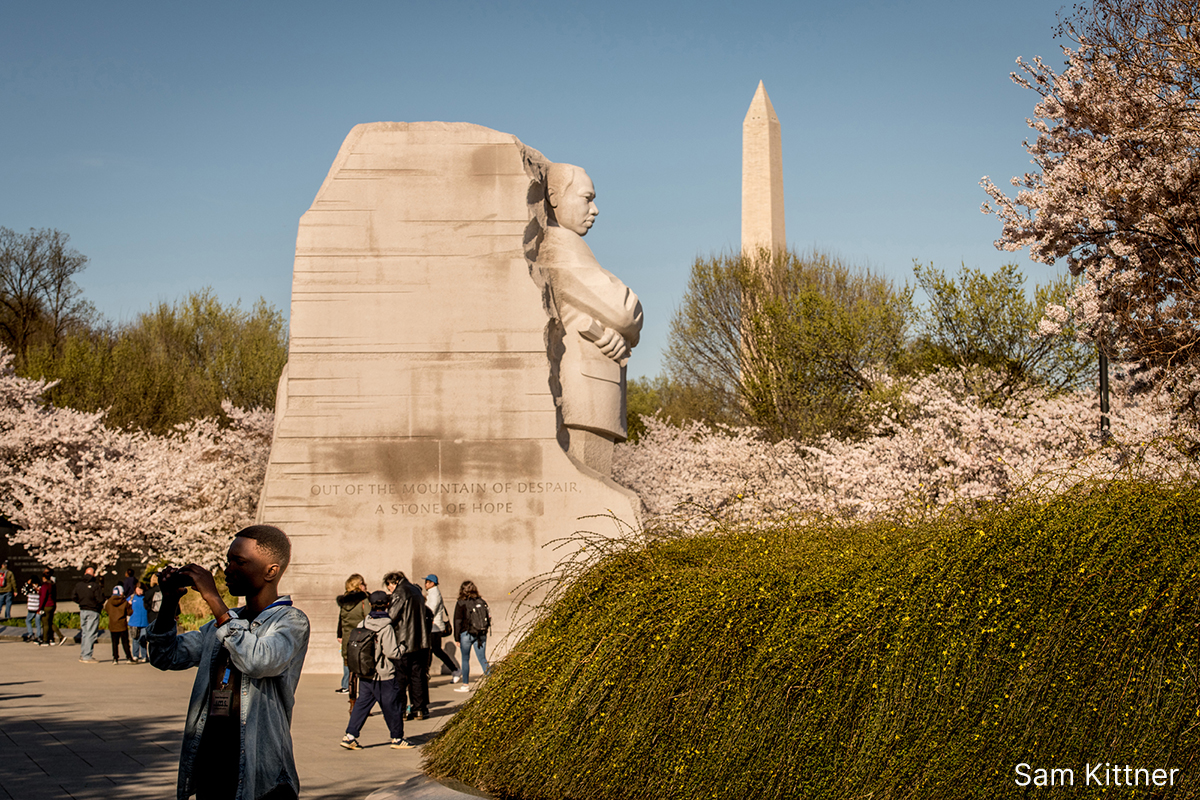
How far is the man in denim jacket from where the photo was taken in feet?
12.2

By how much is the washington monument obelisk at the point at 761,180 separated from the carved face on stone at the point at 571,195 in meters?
24.0

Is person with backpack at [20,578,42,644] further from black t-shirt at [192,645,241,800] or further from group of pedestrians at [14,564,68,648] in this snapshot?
black t-shirt at [192,645,241,800]

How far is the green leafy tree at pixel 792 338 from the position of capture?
1118 inches

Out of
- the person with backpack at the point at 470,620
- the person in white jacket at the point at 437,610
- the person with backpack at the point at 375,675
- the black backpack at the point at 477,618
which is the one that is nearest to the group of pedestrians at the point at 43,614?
the person in white jacket at the point at 437,610

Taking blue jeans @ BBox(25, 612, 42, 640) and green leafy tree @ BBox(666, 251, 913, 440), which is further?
green leafy tree @ BBox(666, 251, 913, 440)

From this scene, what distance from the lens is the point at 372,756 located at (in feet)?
28.1

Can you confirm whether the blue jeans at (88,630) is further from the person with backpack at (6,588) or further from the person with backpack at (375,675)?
the person with backpack at (375,675)

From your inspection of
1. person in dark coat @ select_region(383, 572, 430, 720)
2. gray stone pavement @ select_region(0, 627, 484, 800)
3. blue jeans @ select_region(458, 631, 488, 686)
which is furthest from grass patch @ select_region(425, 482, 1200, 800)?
blue jeans @ select_region(458, 631, 488, 686)

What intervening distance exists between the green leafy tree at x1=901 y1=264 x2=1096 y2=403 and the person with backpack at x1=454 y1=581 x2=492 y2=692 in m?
15.5

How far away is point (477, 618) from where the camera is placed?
12.4 metres

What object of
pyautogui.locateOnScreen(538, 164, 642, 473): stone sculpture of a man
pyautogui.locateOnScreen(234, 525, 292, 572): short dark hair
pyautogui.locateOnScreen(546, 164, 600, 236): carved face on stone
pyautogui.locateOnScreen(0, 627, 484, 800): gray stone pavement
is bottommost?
pyautogui.locateOnScreen(0, 627, 484, 800): gray stone pavement

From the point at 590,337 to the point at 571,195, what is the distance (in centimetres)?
221

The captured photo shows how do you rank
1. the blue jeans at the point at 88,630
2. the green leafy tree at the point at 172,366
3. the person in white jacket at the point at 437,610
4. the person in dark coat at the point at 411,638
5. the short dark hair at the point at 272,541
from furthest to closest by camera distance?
the green leafy tree at the point at 172,366 < the blue jeans at the point at 88,630 < the person in white jacket at the point at 437,610 < the person in dark coat at the point at 411,638 < the short dark hair at the point at 272,541

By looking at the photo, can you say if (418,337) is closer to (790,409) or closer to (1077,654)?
(1077,654)
